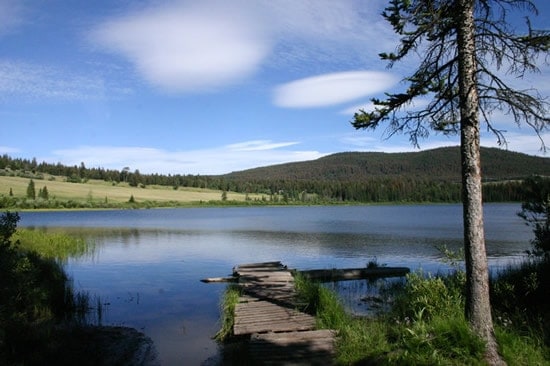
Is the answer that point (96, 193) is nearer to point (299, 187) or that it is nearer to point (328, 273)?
point (299, 187)

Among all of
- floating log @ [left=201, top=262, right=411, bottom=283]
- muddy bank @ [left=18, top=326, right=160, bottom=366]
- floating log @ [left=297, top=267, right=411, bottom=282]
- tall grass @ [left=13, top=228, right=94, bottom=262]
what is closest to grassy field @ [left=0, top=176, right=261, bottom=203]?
tall grass @ [left=13, top=228, right=94, bottom=262]

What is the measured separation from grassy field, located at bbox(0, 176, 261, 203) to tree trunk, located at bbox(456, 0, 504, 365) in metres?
107

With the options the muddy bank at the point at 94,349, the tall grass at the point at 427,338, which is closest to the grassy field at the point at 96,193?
the muddy bank at the point at 94,349

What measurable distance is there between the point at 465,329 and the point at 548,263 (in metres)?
5.73

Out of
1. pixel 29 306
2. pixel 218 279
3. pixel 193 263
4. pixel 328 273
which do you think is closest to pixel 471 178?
pixel 29 306

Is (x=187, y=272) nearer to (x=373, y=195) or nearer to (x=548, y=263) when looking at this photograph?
(x=548, y=263)

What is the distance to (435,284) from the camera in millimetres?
10109

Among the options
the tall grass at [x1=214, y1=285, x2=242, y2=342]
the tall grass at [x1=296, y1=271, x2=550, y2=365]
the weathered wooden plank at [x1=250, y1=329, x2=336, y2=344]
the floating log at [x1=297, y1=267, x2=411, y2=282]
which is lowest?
the floating log at [x1=297, y1=267, x2=411, y2=282]

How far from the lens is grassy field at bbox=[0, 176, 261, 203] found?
10956 cm

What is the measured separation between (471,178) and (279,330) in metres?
5.55

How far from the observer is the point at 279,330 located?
1030cm

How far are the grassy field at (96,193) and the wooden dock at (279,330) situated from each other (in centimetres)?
9972

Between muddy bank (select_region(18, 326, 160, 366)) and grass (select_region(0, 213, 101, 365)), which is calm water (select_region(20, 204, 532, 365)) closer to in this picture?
muddy bank (select_region(18, 326, 160, 366))

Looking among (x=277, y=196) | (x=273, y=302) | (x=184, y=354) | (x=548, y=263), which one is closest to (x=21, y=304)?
(x=184, y=354)
